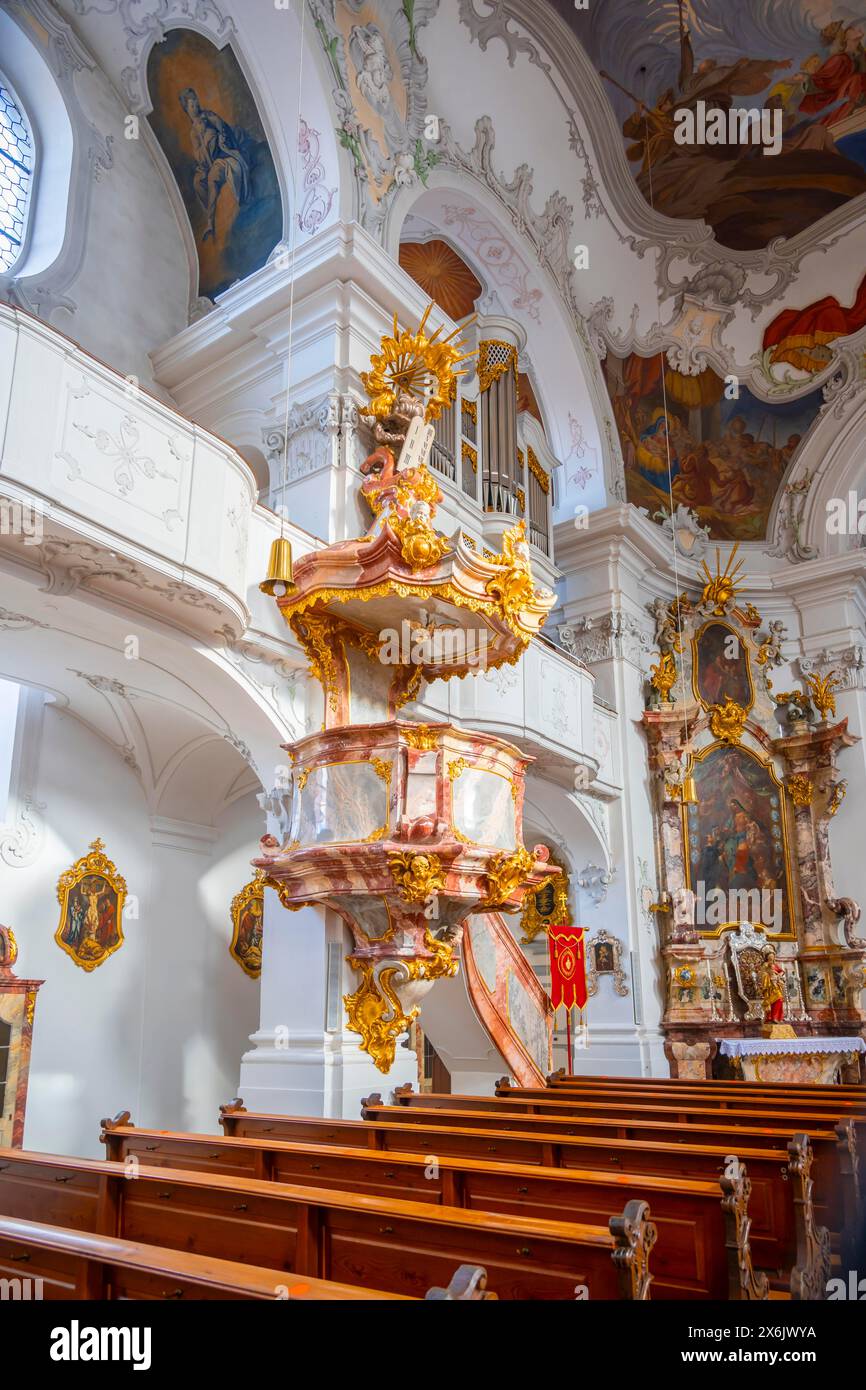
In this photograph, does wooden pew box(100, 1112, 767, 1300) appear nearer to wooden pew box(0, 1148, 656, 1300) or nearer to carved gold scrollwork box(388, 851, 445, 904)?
wooden pew box(0, 1148, 656, 1300)

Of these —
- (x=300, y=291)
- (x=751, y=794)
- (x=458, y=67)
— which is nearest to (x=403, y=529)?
(x=300, y=291)

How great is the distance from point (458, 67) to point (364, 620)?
8.20m

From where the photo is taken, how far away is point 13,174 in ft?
34.4

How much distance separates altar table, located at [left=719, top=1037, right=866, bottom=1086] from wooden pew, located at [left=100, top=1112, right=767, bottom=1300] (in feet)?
28.7

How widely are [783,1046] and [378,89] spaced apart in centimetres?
1236

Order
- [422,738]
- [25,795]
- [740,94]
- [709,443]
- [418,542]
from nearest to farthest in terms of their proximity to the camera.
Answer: [422,738]
[418,542]
[25,795]
[740,94]
[709,443]

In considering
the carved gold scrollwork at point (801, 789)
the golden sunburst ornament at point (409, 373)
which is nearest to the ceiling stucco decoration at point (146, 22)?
the golden sunburst ornament at point (409, 373)

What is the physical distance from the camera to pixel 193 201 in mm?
11438

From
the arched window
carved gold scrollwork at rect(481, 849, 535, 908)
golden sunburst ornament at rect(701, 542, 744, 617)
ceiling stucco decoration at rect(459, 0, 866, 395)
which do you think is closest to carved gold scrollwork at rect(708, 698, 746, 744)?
golden sunburst ornament at rect(701, 542, 744, 617)

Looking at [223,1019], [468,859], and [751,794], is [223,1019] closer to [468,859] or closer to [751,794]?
[468,859]

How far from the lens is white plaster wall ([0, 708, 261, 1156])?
29.7 feet

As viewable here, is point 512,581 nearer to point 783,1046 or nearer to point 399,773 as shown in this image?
point 399,773

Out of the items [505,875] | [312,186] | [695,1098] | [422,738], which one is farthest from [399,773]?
[312,186]

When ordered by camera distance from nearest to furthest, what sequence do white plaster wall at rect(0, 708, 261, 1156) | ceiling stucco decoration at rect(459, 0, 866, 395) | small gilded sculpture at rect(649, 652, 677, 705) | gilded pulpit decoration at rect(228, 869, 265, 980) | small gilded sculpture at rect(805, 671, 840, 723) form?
white plaster wall at rect(0, 708, 261, 1156) < gilded pulpit decoration at rect(228, 869, 265, 980) < ceiling stucco decoration at rect(459, 0, 866, 395) < small gilded sculpture at rect(649, 652, 677, 705) < small gilded sculpture at rect(805, 671, 840, 723)
